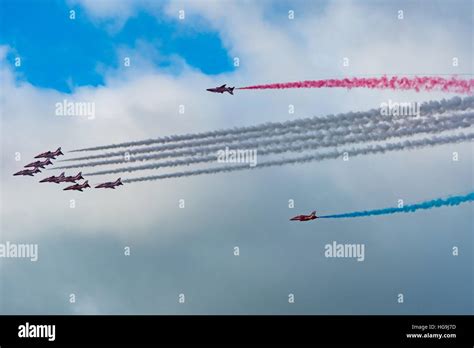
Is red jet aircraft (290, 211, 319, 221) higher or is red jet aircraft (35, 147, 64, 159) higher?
red jet aircraft (35, 147, 64, 159)

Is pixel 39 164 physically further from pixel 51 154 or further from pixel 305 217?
pixel 305 217

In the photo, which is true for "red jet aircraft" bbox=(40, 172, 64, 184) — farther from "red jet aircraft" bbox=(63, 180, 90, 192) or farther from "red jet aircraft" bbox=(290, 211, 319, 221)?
"red jet aircraft" bbox=(290, 211, 319, 221)

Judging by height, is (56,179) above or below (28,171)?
below

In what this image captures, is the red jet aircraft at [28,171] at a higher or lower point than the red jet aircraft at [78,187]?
higher

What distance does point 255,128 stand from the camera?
67812 millimetres

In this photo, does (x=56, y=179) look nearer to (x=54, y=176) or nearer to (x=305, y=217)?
(x=54, y=176)

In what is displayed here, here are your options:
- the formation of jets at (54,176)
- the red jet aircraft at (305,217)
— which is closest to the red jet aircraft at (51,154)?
the formation of jets at (54,176)

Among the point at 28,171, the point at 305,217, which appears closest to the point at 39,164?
the point at 28,171

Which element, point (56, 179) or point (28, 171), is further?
point (28, 171)

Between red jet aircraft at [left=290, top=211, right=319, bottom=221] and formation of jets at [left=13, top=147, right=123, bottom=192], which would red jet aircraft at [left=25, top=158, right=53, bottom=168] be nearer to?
formation of jets at [left=13, top=147, right=123, bottom=192]

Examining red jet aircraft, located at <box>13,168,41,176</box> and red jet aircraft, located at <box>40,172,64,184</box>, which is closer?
red jet aircraft, located at <box>40,172,64,184</box>

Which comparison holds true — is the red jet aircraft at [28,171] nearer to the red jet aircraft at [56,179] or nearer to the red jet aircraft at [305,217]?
the red jet aircraft at [56,179]

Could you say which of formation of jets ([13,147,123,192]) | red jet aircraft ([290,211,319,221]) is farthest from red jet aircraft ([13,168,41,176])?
red jet aircraft ([290,211,319,221])
